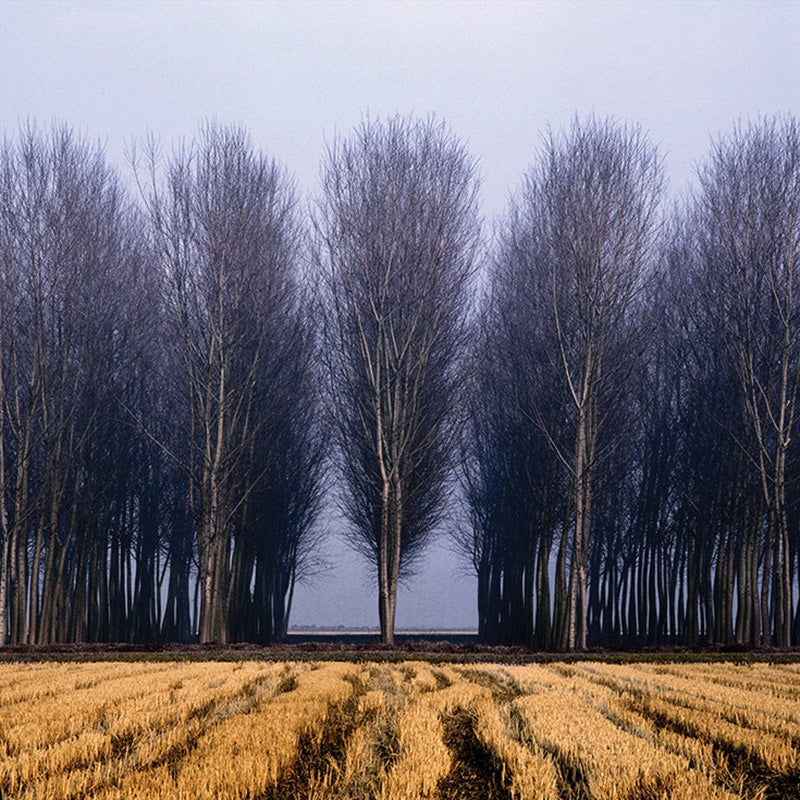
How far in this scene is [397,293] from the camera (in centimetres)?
2102

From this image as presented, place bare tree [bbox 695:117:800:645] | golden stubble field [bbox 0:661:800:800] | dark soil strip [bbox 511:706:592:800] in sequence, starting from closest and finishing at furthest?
dark soil strip [bbox 511:706:592:800] → golden stubble field [bbox 0:661:800:800] → bare tree [bbox 695:117:800:645]

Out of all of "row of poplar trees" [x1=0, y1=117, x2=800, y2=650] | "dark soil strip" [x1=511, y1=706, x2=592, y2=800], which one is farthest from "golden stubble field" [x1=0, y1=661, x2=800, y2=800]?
"row of poplar trees" [x1=0, y1=117, x2=800, y2=650]

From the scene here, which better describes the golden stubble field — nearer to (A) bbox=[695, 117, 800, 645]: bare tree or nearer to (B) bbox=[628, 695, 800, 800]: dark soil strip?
(B) bbox=[628, 695, 800, 800]: dark soil strip

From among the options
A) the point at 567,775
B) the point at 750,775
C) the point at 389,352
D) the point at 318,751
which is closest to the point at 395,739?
the point at 318,751

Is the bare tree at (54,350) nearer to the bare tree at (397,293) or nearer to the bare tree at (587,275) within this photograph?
the bare tree at (397,293)

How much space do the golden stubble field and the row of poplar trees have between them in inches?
401

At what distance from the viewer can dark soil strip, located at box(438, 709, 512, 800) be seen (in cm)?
445

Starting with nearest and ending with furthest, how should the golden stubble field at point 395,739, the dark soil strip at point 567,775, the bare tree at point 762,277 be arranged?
1. the dark soil strip at point 567,775
2. the golden stubble field at point 395,739
3. the bare tree at point 762,277

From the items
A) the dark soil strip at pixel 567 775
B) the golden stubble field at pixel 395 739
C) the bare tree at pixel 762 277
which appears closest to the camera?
the dark soil strip at pixel 567 775

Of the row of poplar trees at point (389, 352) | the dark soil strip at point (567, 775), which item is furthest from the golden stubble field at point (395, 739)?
the row of poplar trees at point (389, 352)

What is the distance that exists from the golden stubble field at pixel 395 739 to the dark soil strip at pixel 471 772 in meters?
0.01

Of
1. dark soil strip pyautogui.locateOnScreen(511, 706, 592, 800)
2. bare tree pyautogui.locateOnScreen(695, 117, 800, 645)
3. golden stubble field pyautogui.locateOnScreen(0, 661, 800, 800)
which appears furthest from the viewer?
bare tree pyautogui.locateOnScreen(695, 117, 800, 645)

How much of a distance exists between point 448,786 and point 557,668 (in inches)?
343

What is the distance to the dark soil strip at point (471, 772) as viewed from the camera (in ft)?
14.6
